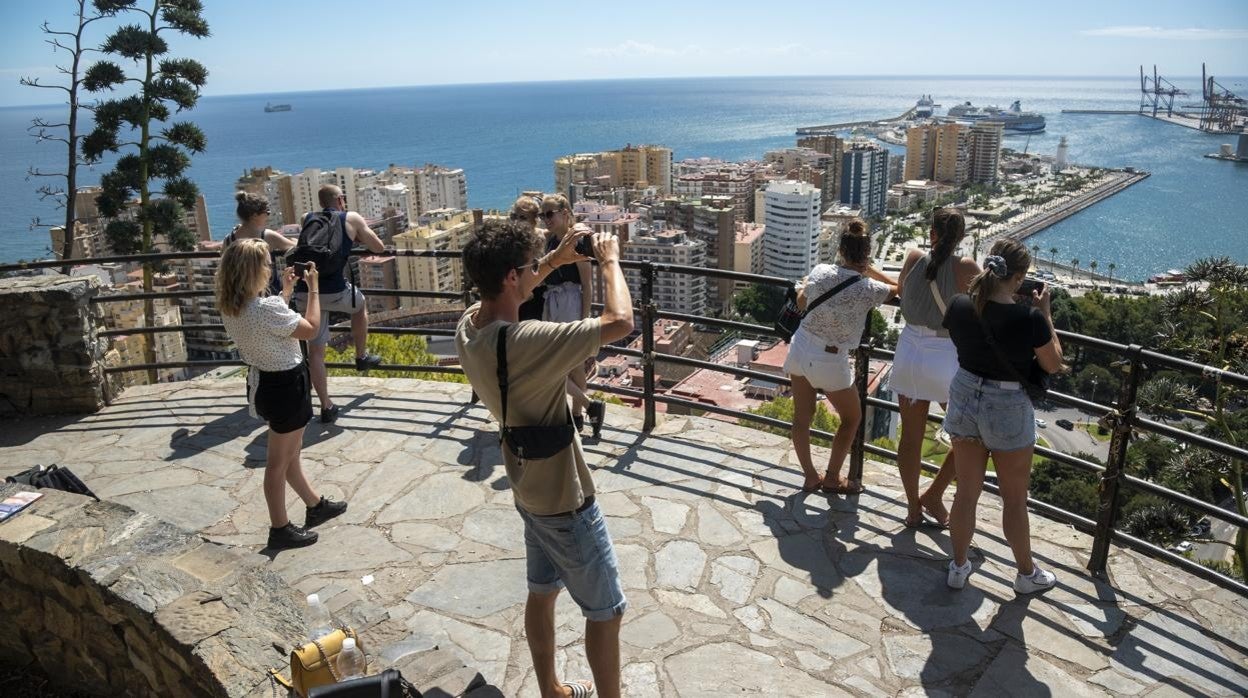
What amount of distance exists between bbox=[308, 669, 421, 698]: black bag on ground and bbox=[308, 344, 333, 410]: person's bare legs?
3.63m

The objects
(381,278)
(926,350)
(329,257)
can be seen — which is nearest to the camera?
(926,350)

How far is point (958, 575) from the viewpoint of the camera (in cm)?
349

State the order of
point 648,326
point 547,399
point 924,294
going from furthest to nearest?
point 648,326, point 924,294, point 547,399

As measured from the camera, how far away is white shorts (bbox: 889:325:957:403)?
3738 mm

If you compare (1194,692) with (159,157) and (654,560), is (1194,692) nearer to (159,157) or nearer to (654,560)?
(654,560)

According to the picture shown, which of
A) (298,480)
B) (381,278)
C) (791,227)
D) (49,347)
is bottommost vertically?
(381,278)

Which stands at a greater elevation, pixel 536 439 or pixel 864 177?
pixel 536 439

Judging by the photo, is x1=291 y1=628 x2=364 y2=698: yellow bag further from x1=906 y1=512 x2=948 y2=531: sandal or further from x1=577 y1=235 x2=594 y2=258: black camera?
x1=906 y1=512 x2=948 y2=531: sandal

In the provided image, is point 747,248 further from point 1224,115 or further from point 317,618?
point 1224,115

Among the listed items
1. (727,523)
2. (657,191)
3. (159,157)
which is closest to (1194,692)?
(727,523)

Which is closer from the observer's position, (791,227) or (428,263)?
(428,263)

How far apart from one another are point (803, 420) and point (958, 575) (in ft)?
3.55

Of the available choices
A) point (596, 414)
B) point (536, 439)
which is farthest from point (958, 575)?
point (596, 414)

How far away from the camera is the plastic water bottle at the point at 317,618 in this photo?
2.53 metres
